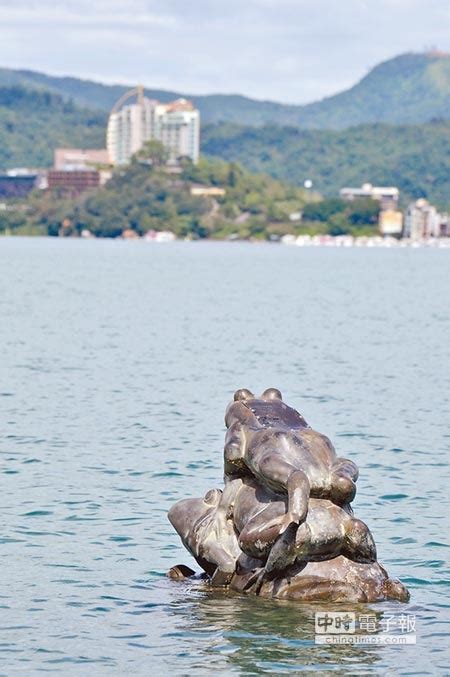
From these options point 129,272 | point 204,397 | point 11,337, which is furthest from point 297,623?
point 129,272

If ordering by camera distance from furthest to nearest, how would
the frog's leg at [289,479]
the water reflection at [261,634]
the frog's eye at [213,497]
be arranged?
the frog's eye at [213,497]
the frog's leg at [289,479]
the water reflection at [261,634]

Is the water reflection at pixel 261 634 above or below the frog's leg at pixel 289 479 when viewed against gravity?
below

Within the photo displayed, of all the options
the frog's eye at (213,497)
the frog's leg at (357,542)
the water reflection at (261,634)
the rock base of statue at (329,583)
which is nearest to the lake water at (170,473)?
the water reflection at (261,634)

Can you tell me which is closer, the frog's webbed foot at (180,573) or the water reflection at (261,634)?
the water reflection at (261,634)

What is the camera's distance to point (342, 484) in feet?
48.6

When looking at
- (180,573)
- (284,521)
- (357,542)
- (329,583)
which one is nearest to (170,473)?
(180,573)

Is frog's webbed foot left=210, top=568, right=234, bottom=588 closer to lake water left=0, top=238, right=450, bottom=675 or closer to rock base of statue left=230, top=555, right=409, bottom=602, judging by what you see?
lake water left=0, top=238, right=450, bottom=675

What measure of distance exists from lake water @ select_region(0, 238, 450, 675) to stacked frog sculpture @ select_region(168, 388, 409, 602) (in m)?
0.23

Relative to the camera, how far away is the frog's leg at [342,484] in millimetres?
14812

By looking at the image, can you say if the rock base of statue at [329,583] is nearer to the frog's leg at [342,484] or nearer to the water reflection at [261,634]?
the water reflection at [261,634]

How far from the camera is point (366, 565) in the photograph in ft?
50.1

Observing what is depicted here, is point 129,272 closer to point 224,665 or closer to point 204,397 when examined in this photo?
point 204,397


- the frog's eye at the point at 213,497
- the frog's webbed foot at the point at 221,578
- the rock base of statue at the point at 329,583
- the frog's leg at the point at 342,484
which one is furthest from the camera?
the frog's eye at the point at 213,497

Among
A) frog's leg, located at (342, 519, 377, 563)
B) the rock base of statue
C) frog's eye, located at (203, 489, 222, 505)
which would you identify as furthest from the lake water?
frog's eye, located at (203, 489, 222, 505)
